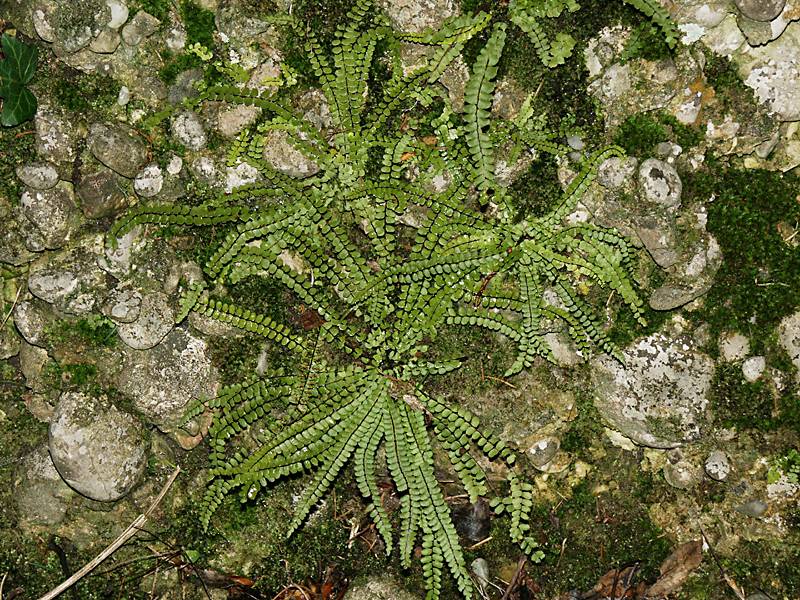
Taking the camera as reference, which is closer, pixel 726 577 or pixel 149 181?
pixel 149 181

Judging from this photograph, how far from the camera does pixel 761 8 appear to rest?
3879 millimetres

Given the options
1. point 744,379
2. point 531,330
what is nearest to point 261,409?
point 531,330

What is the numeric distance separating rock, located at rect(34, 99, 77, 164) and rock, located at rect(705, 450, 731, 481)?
434cm

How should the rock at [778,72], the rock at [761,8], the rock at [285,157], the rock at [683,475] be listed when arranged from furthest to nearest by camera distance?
the rock at [683,475]
the rock at [285,157]
the rock at [778,72]
the rock at [761,8]

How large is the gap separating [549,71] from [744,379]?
220 cm

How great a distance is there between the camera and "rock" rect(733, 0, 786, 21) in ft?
12.7

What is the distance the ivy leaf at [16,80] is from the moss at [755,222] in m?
3.93

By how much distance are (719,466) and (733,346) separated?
0.75 metres

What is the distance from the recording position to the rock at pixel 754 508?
14.1ft

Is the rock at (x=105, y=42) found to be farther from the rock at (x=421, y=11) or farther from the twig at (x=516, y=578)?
the twig at (x=516, y=578)

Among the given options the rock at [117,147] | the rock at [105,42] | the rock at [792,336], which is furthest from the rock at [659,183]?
the rock at [105,42]

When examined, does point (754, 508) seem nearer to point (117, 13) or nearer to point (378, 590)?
point (378, 590)

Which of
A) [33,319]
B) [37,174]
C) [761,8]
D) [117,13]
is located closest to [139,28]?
[117,13]

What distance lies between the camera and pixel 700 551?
4.41 meters
